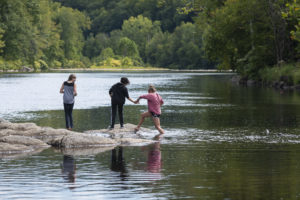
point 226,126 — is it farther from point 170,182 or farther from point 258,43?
point 258,43

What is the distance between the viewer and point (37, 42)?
11431 cm

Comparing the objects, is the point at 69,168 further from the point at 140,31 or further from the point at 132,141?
the point at 140,31

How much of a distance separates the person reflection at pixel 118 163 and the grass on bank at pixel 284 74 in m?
34.4

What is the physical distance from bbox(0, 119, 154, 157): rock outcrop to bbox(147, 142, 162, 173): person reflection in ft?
3.24

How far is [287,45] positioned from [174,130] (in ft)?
120

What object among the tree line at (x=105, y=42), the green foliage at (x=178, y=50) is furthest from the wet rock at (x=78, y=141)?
the green foliage at (x=178, y=50)

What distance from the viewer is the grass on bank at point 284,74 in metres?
46.8

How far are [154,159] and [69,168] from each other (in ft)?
6.47

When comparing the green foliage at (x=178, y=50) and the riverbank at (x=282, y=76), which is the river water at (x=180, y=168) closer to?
the riverbank at (x=282, y=76)

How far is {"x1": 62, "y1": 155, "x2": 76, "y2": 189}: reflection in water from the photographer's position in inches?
420

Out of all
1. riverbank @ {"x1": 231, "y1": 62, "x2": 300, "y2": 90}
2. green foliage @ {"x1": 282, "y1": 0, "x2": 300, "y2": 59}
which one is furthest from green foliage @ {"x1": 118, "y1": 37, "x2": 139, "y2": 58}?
riverbank @ {"x1": 231, "y1": 62, "x2": 300, "y2": 90}

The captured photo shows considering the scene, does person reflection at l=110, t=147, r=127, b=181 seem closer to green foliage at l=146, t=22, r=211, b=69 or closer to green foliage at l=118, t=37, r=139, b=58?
green foliage at l=146, t=22, r=211, b=69

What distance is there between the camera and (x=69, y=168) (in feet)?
38.4

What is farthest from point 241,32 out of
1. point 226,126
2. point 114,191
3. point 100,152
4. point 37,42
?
point 37,42
